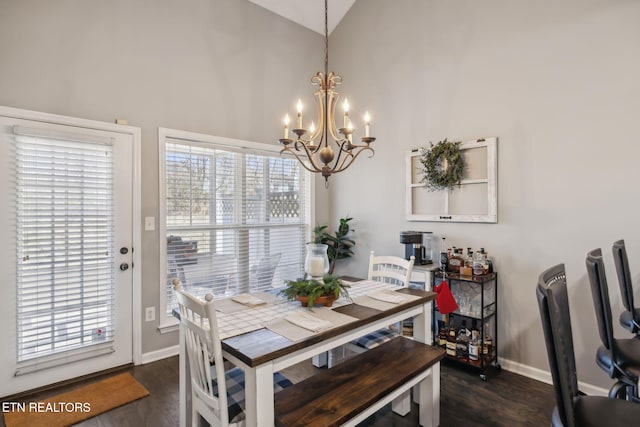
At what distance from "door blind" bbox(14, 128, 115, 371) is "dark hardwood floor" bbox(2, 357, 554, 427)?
44 centimetres

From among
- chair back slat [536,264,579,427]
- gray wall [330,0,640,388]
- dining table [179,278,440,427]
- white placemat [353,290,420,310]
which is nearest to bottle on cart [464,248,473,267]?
gray wall [330,0,640,388]

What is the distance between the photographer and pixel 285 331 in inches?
68.6

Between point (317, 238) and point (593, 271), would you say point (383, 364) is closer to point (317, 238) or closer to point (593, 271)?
point (593, 271)

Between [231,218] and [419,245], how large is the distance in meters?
2.02

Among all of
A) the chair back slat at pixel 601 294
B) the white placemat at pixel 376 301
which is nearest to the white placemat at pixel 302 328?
the white placemat at pixel 376 301

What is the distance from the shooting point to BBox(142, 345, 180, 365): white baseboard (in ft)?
10.4

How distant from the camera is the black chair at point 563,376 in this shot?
1.04 m

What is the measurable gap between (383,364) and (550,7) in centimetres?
310

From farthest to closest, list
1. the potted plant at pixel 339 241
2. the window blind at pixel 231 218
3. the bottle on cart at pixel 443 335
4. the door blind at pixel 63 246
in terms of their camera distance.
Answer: the potted plant at pixel 339 241 → the window blind at pixel 231 218 → the bottle on cart at pixel 443 335 → the door blind at pixel 63 246

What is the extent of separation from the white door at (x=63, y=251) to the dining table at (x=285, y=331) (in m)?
1.39

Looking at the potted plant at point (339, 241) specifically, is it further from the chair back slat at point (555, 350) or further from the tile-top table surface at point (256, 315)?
the chair back slat at point (555, 350)

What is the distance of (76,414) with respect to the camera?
7.74ft

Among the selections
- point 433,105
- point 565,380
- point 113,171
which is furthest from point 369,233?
point 565,380

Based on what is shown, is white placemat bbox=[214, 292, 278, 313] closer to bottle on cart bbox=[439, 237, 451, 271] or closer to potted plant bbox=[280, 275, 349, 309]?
potted plant bbox=[280, 275, 349, 309]
